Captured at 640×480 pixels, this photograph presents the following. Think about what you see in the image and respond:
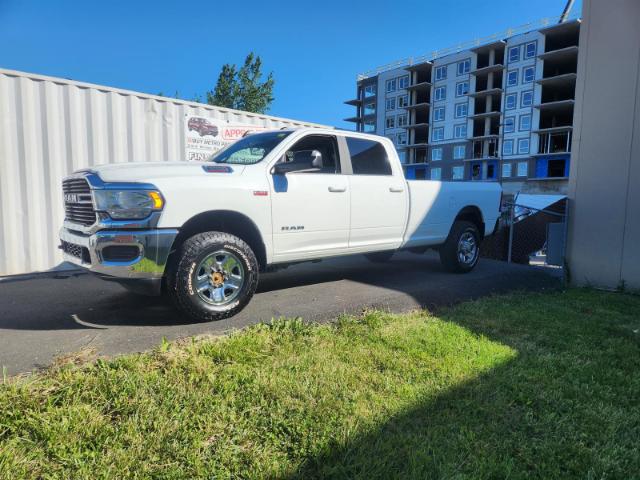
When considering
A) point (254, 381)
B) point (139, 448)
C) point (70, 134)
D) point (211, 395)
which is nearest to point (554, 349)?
point (254, 381)

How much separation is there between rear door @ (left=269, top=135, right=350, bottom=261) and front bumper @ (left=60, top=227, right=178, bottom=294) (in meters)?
1.23

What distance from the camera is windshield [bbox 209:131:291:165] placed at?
4891 millimetres

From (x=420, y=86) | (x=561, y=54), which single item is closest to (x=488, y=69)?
(x=561, y=54)

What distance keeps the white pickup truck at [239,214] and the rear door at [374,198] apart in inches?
0.5

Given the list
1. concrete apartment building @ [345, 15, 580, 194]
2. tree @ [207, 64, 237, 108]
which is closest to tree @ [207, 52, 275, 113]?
tree @ [207, 64, 237, 108]

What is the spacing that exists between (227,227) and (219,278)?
1.91 ft

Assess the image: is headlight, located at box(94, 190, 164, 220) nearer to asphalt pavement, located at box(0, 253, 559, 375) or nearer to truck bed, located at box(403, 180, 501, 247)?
asphalt pavement, located at box(0, 253, 559, 375)

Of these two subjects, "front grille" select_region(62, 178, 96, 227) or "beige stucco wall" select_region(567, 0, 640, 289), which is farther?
"beige stucco wall" select_region(567, 0, 640, 289)

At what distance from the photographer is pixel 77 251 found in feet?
13.5

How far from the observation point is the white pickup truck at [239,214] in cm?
374

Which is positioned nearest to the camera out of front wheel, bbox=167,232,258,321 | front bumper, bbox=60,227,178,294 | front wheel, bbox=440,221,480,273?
front bumper, bbox=60,227,178,294

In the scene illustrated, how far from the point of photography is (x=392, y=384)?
9.77 feet

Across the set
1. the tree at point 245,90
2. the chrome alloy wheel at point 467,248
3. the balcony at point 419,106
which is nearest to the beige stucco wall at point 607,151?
the chrome alloy wheel at point 467,248

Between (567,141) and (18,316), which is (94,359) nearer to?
(18,316)
